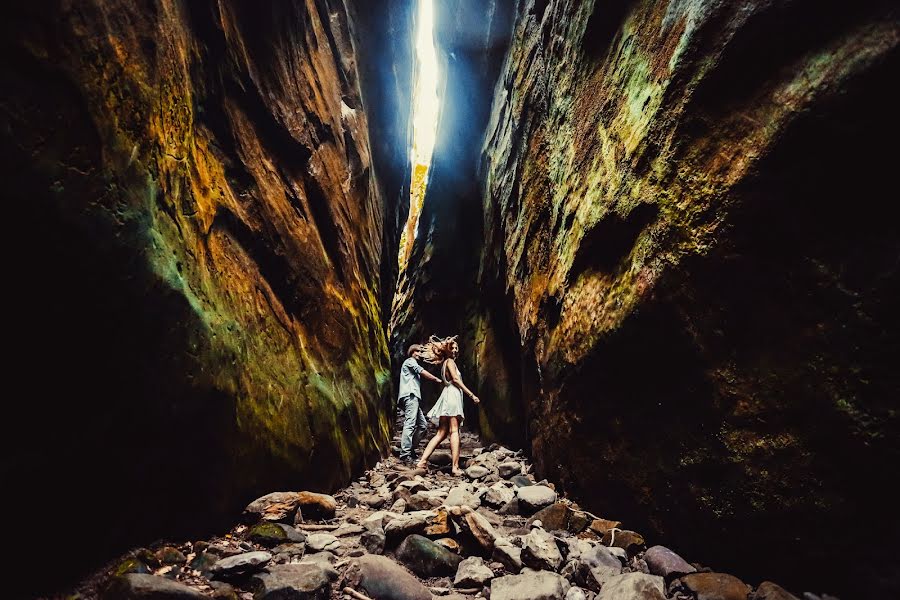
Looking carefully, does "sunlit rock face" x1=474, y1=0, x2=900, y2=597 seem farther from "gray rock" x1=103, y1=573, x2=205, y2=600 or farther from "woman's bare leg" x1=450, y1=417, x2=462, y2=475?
"gray rock" x1=103, y1=573, x2=205, y2=600

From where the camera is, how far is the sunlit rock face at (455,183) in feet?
37.3

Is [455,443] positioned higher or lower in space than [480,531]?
higher

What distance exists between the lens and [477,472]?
Answer: 5.35m

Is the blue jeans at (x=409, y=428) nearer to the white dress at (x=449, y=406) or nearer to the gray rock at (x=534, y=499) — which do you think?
the white dress at (x=449, y=406)

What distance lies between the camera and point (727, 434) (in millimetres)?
2143

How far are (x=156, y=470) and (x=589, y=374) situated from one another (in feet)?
10.2

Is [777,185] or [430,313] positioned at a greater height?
[430,313]

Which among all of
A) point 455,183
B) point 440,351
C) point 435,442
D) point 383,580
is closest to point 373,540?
point 383,580

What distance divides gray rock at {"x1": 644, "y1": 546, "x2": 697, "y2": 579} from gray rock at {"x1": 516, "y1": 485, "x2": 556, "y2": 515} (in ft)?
4.04

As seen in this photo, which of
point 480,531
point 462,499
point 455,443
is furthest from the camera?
point 455,443

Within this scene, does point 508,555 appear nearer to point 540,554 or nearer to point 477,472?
point 540,554

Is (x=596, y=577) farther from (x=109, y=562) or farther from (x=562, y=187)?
(x=562, y=187)

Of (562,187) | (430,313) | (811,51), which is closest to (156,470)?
(811,51)

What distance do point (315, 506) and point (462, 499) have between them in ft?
4.59
